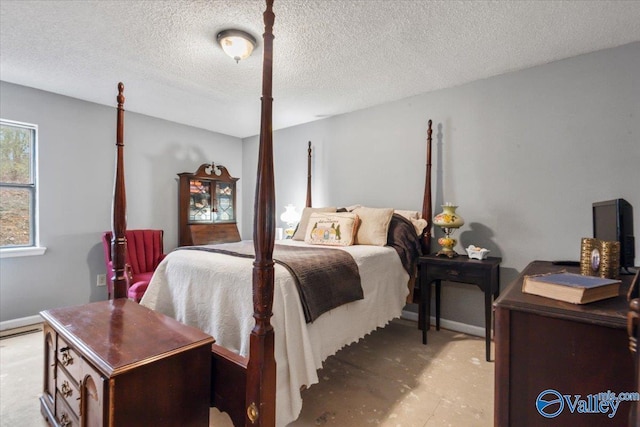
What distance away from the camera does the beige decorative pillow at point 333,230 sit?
2.75m

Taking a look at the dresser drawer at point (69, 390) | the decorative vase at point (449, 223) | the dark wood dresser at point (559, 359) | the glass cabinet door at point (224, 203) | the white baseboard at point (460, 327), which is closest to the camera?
the dark wood dresser at point (559, 359)

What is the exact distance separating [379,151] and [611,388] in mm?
2787

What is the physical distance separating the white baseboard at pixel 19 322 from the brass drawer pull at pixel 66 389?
2.22 m

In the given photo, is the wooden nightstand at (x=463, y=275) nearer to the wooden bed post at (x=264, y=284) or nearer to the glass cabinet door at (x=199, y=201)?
the wooden bed post at (x=264, y=284)

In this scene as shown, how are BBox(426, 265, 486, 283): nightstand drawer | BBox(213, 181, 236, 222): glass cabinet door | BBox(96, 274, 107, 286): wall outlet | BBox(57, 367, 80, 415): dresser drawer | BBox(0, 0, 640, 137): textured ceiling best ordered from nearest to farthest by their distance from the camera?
1. BBox(57, 367, 80, 415): dresser drawer
2. BBox(0, 0, 640, 137): textured ceiling
3. BBox(426, 265, 486, 283): nightstand drawer
4. BBox(96, 274, 107, 286): wall outlet
5. BBox(213, 181, 236, 222): glass cabinet door

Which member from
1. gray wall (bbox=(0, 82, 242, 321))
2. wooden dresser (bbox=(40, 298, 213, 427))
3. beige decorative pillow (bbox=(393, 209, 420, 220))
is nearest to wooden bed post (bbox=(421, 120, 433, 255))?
Result: beige decorative pillow (bbox=(393, 209, 420, 220))

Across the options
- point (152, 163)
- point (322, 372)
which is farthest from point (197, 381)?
point (152, 163)

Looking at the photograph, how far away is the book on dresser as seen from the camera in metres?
1.11

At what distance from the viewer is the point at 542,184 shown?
2.51m

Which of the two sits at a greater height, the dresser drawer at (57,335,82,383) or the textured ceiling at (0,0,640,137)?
the textured ceiling at (0,0,640,137)

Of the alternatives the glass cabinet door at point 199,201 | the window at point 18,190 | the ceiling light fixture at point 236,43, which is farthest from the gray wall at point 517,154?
the window at point 18,190

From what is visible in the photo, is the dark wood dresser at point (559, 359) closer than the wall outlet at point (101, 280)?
Yes

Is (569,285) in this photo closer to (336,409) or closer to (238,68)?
(336,409)

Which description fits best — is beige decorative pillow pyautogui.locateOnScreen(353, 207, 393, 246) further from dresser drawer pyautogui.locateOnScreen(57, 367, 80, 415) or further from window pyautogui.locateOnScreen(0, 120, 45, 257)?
window pyautogui.locateOnScreen(0, 120, 45, 257)
